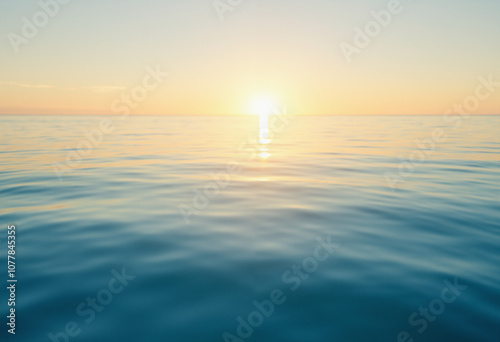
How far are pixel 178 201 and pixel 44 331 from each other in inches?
182

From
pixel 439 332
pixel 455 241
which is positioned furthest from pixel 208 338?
pixel 455 241

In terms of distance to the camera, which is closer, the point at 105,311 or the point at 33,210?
the point at 105,311

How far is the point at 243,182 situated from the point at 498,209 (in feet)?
22.1

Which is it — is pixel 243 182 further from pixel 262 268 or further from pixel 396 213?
pixel 262 268

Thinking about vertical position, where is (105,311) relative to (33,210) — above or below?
below

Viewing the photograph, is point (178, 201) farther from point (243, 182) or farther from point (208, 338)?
point (208, 338)

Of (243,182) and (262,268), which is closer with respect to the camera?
(262,268)

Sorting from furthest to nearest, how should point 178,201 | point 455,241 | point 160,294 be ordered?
point 178,201, point 455,241, point 160,294

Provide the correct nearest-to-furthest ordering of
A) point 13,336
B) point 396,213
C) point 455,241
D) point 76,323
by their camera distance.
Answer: point 13,336
point 76,323
point 455,241
point 396,213

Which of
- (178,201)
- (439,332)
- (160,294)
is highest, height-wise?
(178,201)

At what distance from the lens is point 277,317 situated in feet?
10.2

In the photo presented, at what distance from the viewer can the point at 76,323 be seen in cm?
301

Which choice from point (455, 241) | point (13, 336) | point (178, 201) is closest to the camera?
point (13, 336)

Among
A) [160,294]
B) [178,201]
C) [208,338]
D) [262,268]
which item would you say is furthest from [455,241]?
[178,201]
